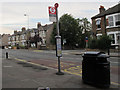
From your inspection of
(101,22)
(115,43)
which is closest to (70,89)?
(115,43)

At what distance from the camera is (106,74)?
4758 mm

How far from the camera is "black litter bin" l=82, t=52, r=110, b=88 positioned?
4.74 metres

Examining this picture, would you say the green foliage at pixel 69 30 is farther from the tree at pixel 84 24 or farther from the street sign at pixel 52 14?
the street sign at pixel 52 14

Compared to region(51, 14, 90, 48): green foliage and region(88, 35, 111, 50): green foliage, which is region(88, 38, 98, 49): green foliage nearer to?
region(88, 35, 111, 50): green foliage

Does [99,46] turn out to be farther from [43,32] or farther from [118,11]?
[43,32]

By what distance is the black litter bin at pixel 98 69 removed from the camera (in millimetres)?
4742

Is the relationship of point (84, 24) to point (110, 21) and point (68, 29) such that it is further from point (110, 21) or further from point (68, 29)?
point (110, 21)

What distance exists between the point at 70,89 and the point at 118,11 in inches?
814

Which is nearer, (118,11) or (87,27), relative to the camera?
(118,11)

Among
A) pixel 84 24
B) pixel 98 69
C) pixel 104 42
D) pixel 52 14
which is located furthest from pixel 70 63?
pixel 84 24

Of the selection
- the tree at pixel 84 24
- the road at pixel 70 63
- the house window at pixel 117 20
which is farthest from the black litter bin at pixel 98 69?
the tree at pixel 84 24

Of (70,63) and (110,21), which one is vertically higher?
(110,21)

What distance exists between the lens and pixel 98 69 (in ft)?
15.7

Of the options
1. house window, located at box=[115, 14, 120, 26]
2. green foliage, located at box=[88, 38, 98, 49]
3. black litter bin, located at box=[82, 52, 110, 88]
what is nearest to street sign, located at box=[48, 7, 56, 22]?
black litter bin, located at box=[82, 52, 110, 88]
